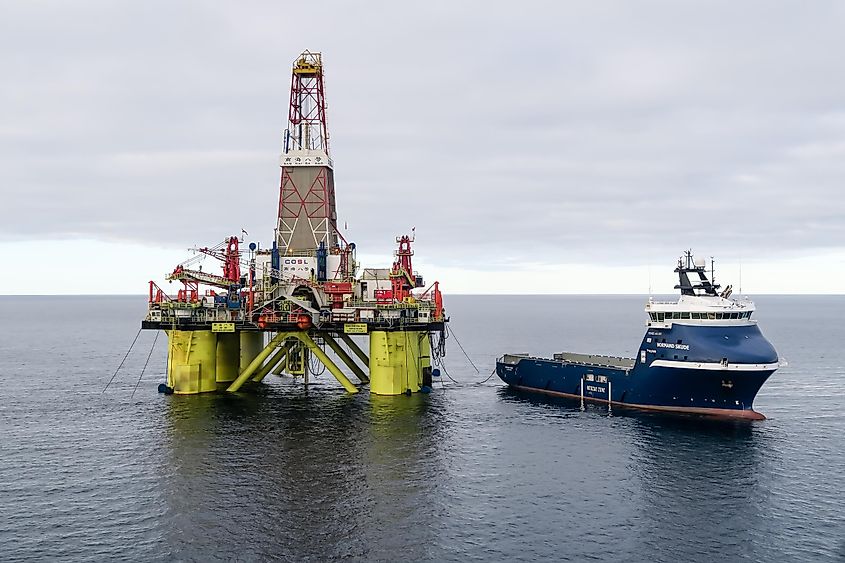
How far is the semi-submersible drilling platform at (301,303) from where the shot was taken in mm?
63469

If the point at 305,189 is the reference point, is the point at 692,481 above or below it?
below

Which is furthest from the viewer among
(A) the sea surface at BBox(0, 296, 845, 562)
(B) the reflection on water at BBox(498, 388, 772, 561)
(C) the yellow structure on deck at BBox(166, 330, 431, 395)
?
(C) the yellow structure on deck at BBox(166, 330, 431, 395)

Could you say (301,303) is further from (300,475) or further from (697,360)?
(697,360)

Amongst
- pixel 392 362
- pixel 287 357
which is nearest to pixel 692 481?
pixel 392 362

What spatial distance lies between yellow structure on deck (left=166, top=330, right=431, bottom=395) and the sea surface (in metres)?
2.11

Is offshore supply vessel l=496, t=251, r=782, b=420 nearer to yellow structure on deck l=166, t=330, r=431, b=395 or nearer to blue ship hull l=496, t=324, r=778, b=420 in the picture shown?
blue ship hull l=496, t=324, r=778, b=420

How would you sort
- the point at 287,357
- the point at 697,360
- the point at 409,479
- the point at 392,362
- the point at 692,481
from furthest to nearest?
the point at 287,357 < the point at 392,362 < the point at 697,360 < the point at 409,479 < the point at 692,481

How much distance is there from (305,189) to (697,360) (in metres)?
41.3

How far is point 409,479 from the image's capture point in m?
39.2

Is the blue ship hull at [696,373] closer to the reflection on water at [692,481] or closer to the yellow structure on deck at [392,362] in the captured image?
the reflection on water at [692,481]

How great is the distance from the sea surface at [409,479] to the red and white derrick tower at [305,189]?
53.4ft

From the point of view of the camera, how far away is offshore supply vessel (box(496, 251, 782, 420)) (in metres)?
53.0

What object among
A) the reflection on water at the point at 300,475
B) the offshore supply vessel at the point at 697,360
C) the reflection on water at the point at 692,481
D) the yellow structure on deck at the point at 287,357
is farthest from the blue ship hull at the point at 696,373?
the yellow structure on deck at the point at 287,357

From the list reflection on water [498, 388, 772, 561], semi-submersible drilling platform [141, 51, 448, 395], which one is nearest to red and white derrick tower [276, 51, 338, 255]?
semi-submersible drilling platform [141, 51, 448, 395]
